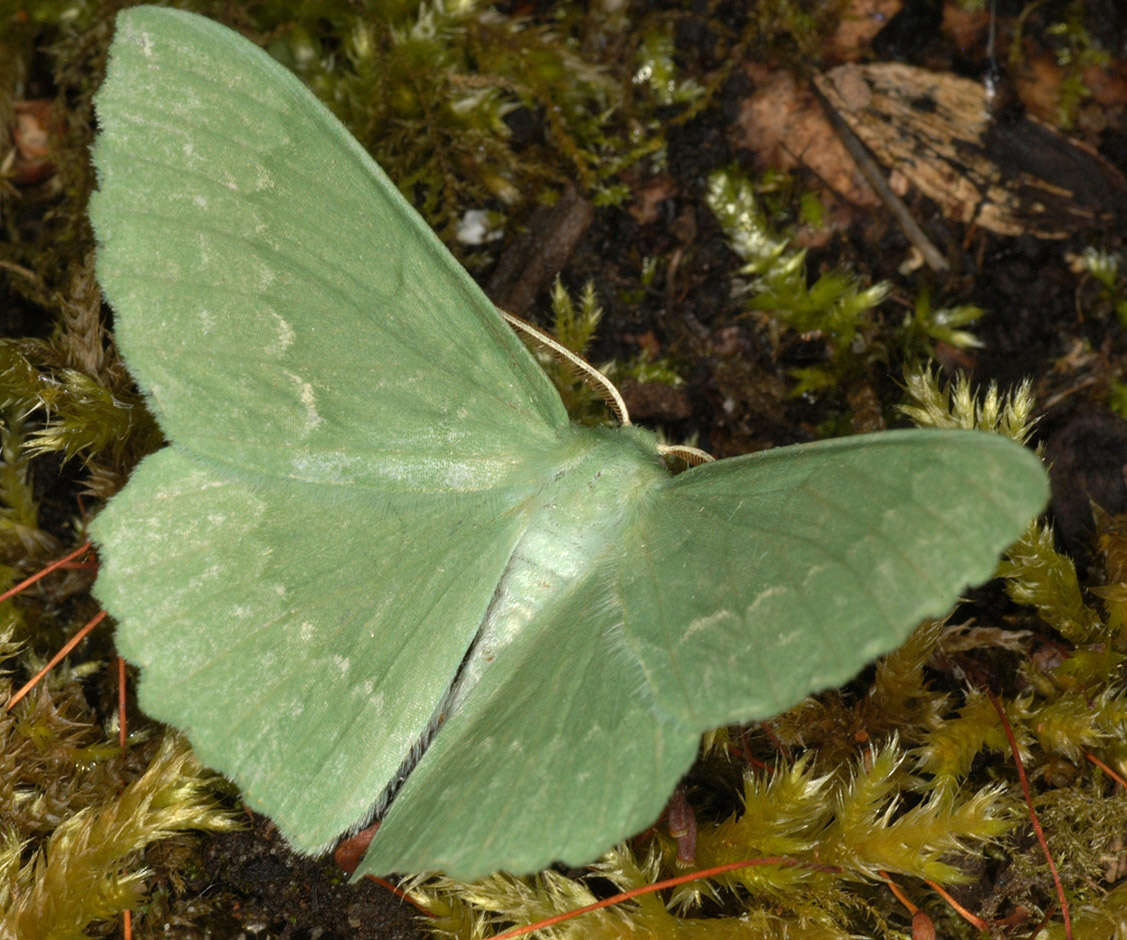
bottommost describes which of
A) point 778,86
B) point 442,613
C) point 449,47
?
point 442,613

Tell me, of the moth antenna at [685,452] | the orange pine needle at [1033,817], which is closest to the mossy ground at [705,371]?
the orange pine needle at [1033,817]

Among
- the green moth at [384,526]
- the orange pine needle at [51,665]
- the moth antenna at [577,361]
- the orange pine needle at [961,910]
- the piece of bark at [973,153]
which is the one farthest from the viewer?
the piece of bark at [973,153]

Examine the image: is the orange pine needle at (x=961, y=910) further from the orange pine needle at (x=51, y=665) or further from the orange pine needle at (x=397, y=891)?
the orange pine needle at (x=51, y=665)

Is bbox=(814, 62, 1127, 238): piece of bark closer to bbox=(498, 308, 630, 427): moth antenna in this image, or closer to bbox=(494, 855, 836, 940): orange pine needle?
bbox=(498, 308, 630, 427): moth antenna

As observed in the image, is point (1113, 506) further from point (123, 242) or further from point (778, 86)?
point (123, 242)

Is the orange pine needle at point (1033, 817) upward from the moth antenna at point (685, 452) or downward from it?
downward

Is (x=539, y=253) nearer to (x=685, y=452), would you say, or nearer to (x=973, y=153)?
(x=685, y=452)

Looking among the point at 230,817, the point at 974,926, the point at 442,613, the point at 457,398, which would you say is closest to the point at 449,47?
the point at 457,398
